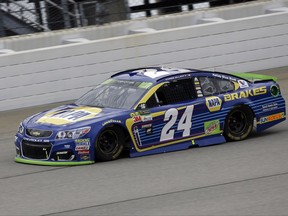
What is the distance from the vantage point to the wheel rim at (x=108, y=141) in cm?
1121

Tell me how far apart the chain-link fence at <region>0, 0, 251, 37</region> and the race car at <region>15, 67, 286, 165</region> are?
639 cm

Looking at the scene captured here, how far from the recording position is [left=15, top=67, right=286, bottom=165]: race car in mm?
11016

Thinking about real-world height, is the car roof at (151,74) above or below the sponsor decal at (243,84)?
above

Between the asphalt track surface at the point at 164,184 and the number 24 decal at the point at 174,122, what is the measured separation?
28cm

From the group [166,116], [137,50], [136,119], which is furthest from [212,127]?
[137,50]

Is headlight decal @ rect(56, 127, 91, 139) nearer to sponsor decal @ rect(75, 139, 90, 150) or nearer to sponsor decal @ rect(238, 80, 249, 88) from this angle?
sponsor decal @ rect(75, 139, 90, 150)

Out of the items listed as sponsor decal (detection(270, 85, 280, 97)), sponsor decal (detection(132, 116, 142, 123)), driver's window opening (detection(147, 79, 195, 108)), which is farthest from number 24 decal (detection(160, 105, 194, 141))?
sponsor decal (detection(270, 85, 280, 97))

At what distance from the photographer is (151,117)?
11.6 m

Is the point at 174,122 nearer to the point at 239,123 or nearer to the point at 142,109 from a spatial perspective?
the point at 142,109

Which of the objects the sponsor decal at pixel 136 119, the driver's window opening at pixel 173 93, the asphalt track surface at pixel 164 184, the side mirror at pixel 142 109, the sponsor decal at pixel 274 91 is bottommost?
the asphalt track surface at pixel 164 184

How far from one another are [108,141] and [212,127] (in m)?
1.80

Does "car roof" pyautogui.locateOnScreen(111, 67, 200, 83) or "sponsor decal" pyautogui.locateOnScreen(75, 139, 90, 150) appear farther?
"car roof" pyautogui.locateOnScreen(111, 67, 200, 83)

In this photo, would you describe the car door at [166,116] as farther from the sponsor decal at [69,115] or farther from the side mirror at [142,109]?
the sponsor decal at [69,115]

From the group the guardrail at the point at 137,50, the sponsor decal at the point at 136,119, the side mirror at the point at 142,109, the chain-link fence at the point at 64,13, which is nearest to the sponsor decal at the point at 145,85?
the side mirror at the point at 142,109
